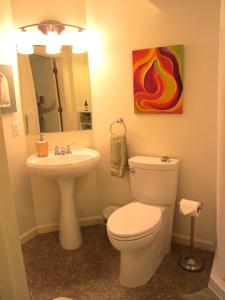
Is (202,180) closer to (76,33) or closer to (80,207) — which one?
(80,207)

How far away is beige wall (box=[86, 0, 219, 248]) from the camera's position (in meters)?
1.86

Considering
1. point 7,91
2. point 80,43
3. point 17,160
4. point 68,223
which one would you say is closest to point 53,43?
point 80,43

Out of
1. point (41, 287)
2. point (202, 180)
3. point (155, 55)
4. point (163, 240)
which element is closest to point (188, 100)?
point (155, 55)

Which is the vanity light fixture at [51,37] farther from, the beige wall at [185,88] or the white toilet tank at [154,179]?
the white toilet tank at [154,179]

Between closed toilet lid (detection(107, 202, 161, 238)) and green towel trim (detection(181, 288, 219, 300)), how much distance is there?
0.48 metres

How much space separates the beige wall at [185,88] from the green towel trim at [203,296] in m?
0.54

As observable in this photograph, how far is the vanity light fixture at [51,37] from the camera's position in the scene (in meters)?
2.15

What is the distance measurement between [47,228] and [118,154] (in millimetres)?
1102

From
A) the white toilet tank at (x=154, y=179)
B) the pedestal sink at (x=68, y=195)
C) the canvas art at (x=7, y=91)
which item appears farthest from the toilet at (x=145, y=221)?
the canvas art at (x=7, y=91)

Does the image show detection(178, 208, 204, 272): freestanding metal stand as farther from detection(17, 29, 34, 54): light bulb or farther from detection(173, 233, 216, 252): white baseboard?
detection(17, 29, 34, 54): light bulb

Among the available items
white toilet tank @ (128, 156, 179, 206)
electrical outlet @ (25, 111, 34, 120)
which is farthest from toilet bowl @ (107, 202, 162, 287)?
electrical outlet @ (25, 111, 34, 120)

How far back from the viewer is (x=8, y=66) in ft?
6.75

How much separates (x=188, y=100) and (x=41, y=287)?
1.82 meters

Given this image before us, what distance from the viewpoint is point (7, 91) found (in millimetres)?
2051
